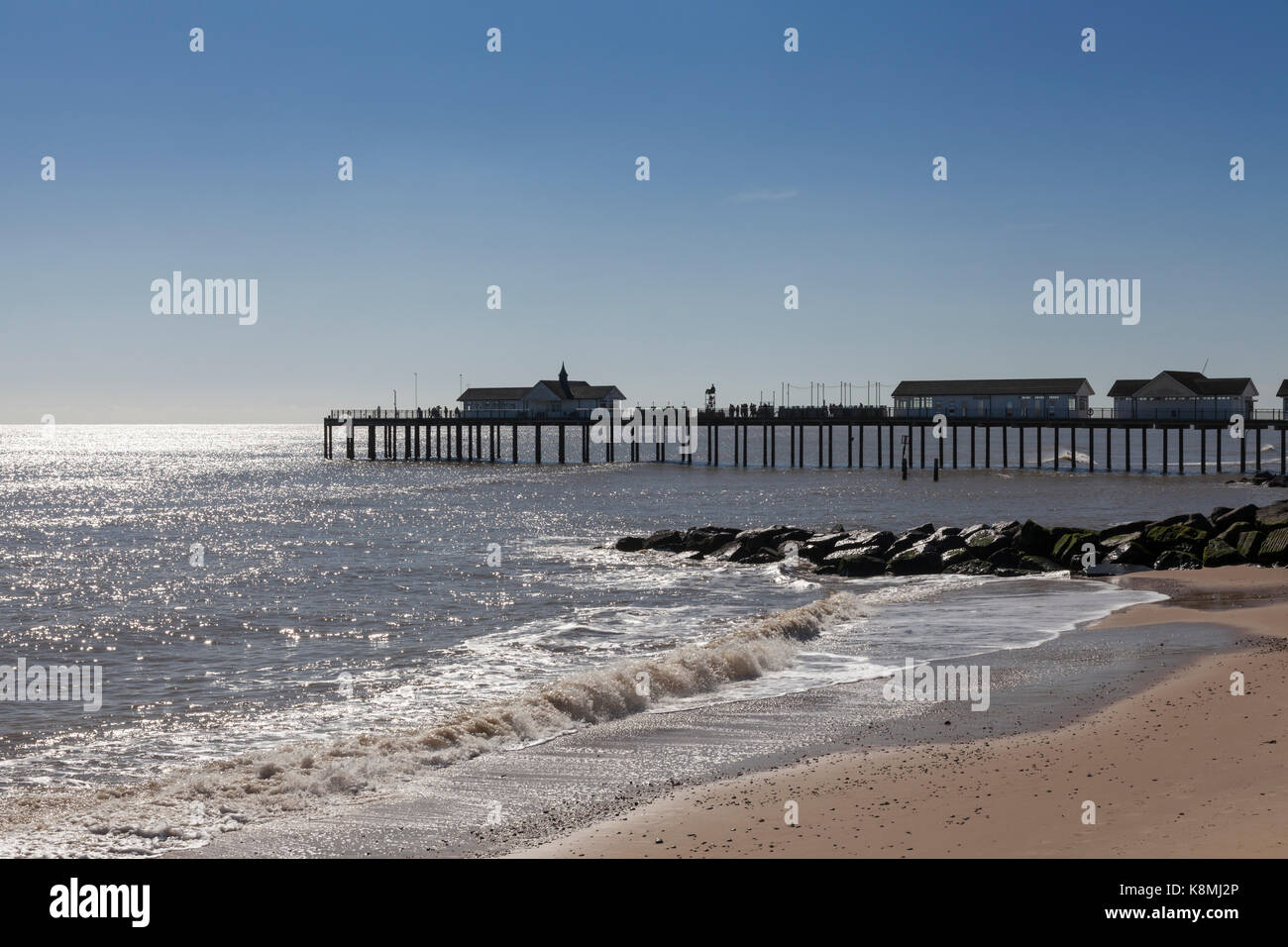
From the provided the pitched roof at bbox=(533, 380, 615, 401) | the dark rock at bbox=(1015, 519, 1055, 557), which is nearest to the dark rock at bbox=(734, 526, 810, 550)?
the dark rock at bbox=(1015, 519, 1055, 557)

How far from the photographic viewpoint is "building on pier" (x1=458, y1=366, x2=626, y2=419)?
10288cm

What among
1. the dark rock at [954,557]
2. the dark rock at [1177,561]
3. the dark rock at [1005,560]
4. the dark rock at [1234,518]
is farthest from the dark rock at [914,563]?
the dark rock at [1234,518]

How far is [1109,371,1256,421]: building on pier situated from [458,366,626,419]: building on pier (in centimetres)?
4607

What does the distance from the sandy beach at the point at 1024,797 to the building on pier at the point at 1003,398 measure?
A: 237ft

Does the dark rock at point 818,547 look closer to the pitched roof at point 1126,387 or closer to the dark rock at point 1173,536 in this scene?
the dark rock at point 1173,536

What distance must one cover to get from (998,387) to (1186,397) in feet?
45.8

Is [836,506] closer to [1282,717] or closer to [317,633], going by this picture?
[317,633]

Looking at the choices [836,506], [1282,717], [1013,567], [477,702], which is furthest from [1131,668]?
[836,506]

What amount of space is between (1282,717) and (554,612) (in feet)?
49.0

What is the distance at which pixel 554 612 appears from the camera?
23.6m

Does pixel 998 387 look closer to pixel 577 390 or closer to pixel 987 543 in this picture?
pixel 577 390

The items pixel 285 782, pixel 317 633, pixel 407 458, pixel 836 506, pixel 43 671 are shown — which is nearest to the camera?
pixel 285 782

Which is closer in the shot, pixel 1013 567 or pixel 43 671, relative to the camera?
pixel 43 671
